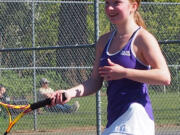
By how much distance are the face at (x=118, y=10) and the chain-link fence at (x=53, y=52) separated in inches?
236

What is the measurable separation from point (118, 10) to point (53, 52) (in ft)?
22.7

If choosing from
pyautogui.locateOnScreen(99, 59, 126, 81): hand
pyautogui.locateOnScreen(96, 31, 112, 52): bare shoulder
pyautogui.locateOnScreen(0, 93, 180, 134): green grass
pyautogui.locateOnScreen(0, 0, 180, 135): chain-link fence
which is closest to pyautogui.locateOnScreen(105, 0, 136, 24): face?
pyautogui.locateOnScreen(96, 31, 112, 52): bare shoulder

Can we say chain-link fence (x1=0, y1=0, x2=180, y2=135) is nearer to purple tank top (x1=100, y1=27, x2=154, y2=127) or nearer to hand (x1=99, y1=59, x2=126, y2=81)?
purple tank top (x1=100, y1=27, x2=154, y2=127)

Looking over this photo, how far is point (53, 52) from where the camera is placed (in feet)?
35.0

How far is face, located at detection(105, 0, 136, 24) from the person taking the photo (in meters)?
3.82

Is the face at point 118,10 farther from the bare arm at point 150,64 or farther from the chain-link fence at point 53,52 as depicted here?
the chain-link fence at point 53,52

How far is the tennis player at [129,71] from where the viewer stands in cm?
357

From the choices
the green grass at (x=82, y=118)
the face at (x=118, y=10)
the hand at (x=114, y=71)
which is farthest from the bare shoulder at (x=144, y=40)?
the green grass at (x=82, y=118)

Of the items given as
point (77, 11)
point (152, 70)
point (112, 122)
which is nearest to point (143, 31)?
point (152, 70)

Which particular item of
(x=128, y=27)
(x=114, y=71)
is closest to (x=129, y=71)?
(x=114, y=71)

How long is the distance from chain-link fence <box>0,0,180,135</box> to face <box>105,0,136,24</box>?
6.00 metres

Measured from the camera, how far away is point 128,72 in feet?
11.5

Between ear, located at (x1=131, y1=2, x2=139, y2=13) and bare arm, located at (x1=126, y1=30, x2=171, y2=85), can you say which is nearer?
bare arm, located at (x1=126, y1=30, x2=171, y2=85)

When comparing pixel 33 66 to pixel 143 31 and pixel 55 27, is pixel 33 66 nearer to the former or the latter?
pixel 55 27
